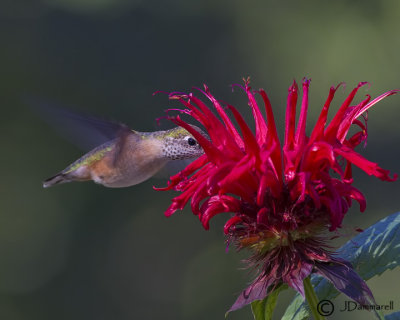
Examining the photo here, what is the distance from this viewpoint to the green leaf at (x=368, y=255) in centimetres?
→ 171

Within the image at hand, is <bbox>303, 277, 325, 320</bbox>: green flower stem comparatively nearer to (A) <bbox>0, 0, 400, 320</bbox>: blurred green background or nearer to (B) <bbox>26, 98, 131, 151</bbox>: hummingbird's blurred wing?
(B) <bbox>26, 98, 131, 151</bbox>: hummingbird's blurred wing

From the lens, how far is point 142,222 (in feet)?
18.1

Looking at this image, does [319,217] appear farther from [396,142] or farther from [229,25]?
[229,25]

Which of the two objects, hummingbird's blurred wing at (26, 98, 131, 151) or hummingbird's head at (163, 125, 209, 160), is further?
hummingbird's blurred wing at (26, 98, 131, 151)

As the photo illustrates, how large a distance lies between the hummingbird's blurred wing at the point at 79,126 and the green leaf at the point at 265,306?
44.2 inches

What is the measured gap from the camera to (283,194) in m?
1.77

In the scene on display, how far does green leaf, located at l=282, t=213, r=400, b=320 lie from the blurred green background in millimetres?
3424

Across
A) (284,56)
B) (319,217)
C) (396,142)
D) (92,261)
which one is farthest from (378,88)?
(319,217)

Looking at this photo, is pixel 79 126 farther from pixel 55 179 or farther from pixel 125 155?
pixel 55 179

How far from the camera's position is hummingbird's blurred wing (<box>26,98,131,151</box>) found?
253cm

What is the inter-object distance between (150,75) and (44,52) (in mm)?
→ 866

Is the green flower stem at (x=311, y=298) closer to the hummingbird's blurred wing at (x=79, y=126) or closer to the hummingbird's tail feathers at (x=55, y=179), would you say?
the hummingbird's blurred wing at (x=79, y=126)

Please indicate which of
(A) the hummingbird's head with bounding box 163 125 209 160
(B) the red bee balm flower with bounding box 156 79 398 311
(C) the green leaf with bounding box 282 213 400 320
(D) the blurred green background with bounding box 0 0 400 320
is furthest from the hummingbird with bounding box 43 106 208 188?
(D) the blurred green background with bounding box 0 0 400 320

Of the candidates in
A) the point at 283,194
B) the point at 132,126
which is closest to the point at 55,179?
the point at 283,194
